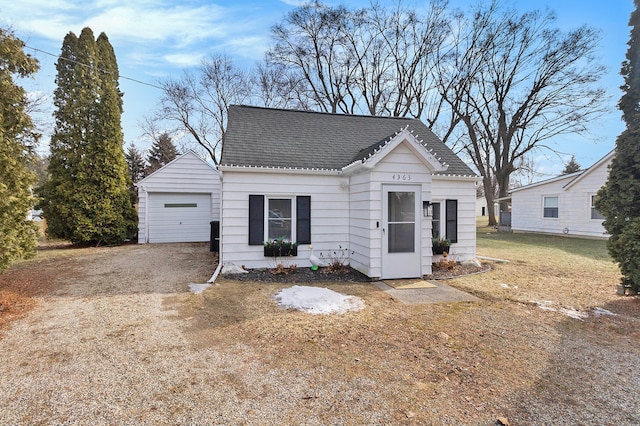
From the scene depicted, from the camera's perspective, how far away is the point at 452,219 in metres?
8.95

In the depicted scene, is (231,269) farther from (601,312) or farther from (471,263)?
(601,312)

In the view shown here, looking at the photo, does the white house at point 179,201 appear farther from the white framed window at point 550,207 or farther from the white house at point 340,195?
the white framed window at point 550,207

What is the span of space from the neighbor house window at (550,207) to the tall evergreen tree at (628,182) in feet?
48.2

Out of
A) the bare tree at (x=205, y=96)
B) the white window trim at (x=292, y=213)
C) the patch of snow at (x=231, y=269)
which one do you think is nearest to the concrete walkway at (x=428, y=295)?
the white window trim at (x=292, y=213)

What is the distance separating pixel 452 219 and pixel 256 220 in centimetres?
529

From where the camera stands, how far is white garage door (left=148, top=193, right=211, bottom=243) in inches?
539

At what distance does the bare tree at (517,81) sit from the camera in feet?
67.9

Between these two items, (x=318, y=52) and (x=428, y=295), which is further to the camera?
(x=318, y=52)

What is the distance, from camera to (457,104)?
2381 centimetres

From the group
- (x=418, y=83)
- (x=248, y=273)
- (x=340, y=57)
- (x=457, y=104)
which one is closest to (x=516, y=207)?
(x=457, y=104)

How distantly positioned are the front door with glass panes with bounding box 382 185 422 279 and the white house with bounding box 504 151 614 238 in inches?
508

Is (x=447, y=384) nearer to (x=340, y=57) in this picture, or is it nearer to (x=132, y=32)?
(x=132, y=32)

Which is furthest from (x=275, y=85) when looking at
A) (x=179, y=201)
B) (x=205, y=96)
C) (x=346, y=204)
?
(x=346, y=204)

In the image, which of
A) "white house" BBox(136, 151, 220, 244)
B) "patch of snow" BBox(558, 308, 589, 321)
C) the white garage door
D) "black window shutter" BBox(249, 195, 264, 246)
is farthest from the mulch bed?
the white garage door
